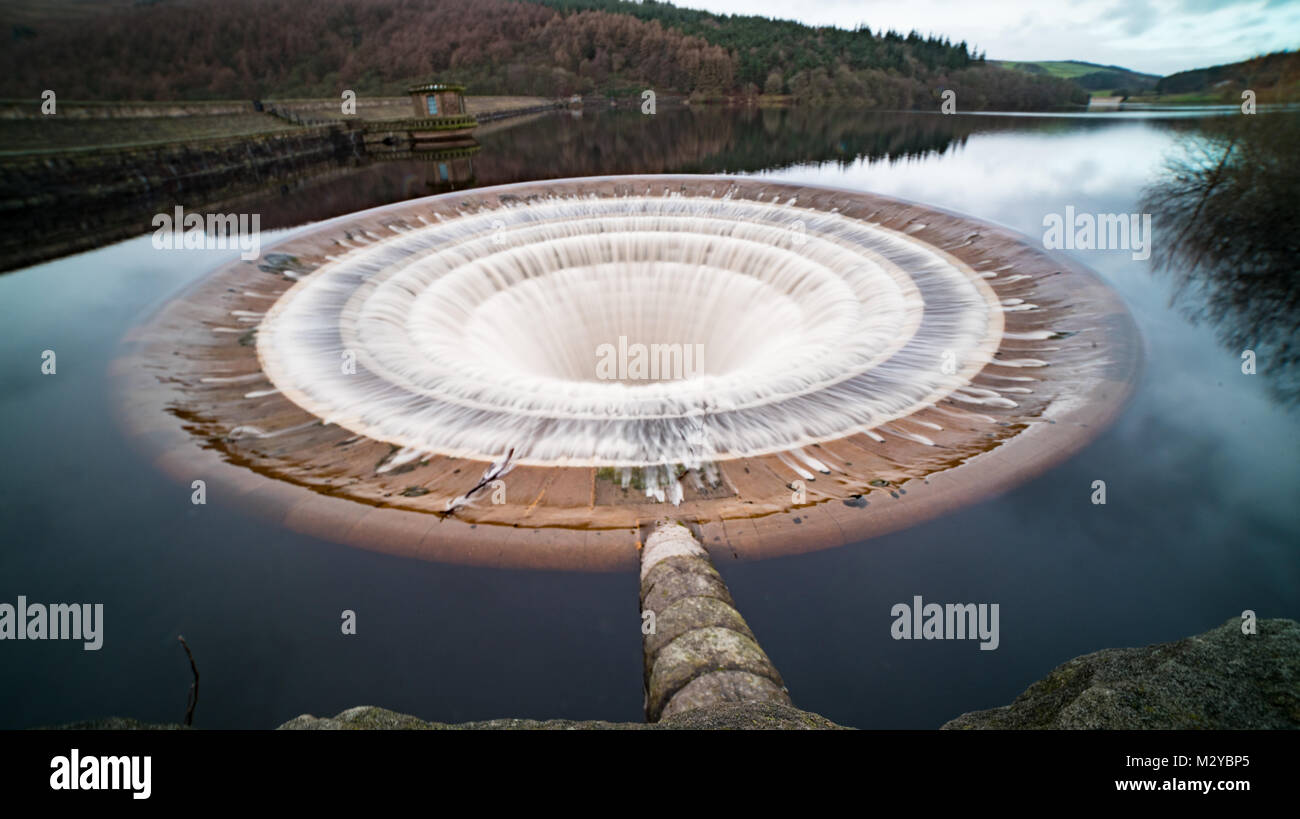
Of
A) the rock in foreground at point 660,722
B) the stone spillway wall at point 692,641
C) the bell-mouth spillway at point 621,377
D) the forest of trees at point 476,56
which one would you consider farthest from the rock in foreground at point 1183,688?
the forest of trees at point 476,56

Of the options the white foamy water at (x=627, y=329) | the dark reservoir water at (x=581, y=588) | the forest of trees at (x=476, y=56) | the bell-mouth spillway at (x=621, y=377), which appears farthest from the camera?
the forest of trees at (x=476, y=56)

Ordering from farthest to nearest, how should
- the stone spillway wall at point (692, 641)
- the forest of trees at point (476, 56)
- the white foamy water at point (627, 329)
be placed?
the forest of trees at point (476, 56), the white foamy water at point (627, 329), the stone spillway wall at point (692, 641)

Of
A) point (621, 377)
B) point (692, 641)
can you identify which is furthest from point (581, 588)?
point (621, 377)

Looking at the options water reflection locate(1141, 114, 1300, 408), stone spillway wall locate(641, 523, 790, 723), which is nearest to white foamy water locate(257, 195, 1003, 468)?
stone spillway wall locate(641, 523, 790, 723)

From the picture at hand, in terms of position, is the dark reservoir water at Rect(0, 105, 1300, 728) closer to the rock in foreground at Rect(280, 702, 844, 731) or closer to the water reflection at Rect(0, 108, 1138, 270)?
the rock in foreground at Rect(280, 702, 844, 731)

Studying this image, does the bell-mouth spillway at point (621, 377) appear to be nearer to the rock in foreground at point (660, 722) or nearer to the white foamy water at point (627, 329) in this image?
the white foamy water at point (627, 329)
